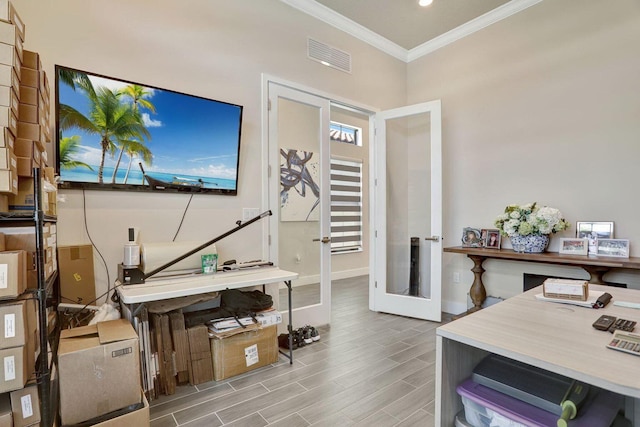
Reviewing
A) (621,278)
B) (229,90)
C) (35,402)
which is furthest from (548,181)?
(35,402)

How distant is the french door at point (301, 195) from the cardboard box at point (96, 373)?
1.51 metres

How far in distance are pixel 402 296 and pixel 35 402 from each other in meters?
3.23

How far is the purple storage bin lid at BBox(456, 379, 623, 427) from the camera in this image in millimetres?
929

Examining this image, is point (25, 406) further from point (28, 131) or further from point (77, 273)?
point (28, 131)

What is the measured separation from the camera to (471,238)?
3.49 m

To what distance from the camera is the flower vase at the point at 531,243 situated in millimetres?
2906

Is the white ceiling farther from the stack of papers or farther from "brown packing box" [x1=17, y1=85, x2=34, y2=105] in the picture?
the stack of papers

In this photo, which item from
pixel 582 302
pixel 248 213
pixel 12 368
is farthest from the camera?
pixel 248 213

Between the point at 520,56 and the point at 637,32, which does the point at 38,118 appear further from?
the point at 637,32

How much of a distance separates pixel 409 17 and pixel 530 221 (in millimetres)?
2424

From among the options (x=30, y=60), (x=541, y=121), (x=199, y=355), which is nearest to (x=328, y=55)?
(x=541, y=121)

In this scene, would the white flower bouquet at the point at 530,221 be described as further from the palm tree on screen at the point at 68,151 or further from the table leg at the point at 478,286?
the palm tree on screen at the point at 68,151

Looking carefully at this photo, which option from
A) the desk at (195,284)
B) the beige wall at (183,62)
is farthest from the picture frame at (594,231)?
the beige wall at (183,62)

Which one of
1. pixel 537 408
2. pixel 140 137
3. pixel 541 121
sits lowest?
pixel 537 408
